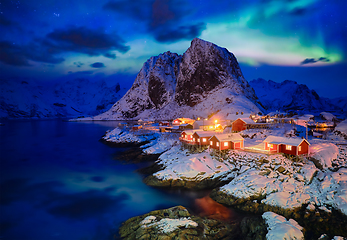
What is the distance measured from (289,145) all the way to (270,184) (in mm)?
7597

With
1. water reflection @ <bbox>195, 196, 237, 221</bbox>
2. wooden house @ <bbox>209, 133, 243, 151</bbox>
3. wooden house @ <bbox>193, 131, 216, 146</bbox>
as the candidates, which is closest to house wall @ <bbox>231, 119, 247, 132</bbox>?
wooden house @ <bbox>193, 131, 216, 146</bbox>

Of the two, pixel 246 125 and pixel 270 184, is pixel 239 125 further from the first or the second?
pixel 270 184

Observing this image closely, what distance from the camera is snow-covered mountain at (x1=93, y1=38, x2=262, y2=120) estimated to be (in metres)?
117

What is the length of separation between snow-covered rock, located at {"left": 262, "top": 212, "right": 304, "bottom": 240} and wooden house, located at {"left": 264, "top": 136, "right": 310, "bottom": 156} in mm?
12056

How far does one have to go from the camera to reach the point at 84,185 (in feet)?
89.9

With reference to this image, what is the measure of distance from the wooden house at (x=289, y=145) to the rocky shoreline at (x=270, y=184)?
1.28 metres

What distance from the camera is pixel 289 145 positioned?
25.4 meters

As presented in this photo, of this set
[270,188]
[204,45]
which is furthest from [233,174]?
[204,45]

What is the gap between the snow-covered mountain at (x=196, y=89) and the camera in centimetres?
11655

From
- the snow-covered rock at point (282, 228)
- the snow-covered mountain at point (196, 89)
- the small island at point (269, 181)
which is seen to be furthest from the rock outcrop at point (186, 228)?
the snow-covered mountain at point (196, 89)

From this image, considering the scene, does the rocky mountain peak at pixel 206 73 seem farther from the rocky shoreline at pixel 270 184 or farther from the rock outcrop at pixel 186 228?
the rock outcrop at pixel 186 228

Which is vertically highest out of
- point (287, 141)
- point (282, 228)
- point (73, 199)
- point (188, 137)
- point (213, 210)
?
point (287, 141)

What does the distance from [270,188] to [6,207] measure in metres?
30.0

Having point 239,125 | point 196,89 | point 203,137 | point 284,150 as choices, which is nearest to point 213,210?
point 284,150
